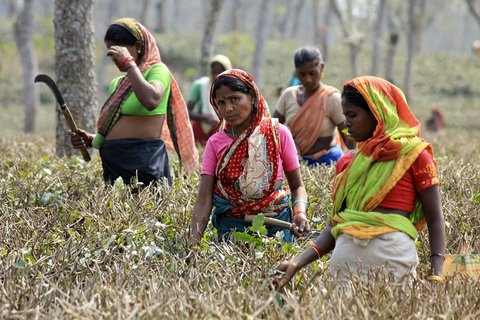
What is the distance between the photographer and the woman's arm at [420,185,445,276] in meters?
2.86

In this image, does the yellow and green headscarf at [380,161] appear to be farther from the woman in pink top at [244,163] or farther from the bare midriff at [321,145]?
the bare midriff at [321,145]

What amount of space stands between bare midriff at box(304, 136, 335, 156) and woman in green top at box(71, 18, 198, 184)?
1.51 metres

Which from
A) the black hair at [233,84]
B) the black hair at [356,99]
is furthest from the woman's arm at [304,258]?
the black hair at [233,84]

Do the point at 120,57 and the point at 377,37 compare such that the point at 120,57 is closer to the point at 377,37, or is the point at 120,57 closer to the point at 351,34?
the point at 351,34

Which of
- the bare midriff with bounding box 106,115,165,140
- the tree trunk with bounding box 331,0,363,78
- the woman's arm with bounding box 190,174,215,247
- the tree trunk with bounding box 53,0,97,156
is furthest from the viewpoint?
the tree trunk with bounding box 331,0,363,78

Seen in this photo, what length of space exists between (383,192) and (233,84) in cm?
102

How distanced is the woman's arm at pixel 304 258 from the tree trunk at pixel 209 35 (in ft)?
35.4

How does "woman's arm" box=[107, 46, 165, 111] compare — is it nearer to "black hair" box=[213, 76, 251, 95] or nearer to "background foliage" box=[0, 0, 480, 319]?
"background foliage" box=[0, 0, 480, 319]

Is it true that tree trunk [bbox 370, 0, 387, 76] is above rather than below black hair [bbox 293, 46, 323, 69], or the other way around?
below

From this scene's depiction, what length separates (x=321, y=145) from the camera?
19.5 feet

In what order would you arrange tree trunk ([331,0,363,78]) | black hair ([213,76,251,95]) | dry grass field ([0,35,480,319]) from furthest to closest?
tree trunk ([331,0,363,78]) → black hair ([213,76,251,95]) → dry grass field ([0,35,480,319])

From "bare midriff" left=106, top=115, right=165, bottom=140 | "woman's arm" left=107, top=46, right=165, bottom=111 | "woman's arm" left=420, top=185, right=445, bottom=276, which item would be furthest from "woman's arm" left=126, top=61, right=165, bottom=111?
"woman's arm" left=420, top=185, right=445, bottom=276

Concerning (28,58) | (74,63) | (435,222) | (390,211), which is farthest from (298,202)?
(28,58)

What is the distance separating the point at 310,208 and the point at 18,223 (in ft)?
5.87
